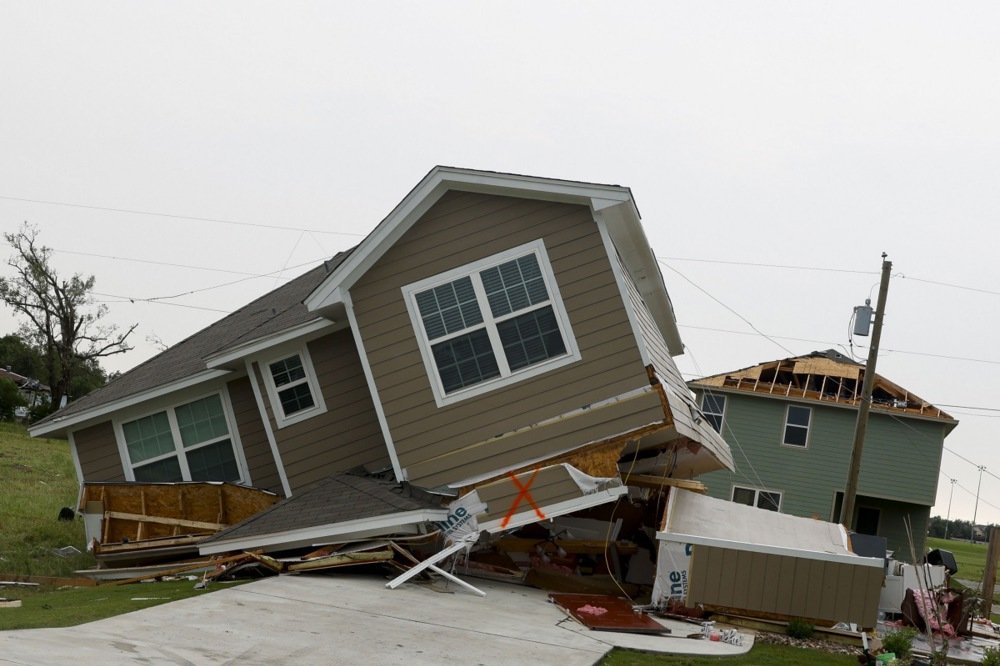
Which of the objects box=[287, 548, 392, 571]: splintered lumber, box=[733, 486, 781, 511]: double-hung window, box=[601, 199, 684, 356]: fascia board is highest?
box=[601, 199, 684, 356]: fascia board

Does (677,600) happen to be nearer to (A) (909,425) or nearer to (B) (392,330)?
(B) (392,330)

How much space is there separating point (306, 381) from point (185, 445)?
3.17m

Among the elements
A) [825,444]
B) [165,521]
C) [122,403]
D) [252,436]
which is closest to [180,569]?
[165,521]

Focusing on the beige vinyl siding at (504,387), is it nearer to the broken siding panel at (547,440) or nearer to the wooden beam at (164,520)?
the broken siding panel at (547,440)

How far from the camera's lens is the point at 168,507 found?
1833 centimetres

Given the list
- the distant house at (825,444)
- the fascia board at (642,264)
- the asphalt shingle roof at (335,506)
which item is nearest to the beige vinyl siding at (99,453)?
the asphalt shingle roof at (335,506)

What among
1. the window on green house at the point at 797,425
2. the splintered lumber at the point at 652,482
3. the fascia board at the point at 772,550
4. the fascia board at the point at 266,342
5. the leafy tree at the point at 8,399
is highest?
the fascia board at the point at 266,342

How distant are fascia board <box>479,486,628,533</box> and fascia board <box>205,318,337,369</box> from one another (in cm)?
491

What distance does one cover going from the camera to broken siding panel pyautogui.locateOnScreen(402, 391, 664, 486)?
1463 cm

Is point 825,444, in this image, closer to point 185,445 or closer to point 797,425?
point 797,425

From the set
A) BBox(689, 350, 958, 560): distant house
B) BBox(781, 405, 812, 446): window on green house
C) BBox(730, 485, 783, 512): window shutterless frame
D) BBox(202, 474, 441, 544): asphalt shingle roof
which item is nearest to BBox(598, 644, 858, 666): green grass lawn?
BBox(202, 474, 441, 544): asphalt shingle roof

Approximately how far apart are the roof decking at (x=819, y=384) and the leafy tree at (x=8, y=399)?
34.6 m

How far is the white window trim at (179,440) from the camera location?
63.8 ft

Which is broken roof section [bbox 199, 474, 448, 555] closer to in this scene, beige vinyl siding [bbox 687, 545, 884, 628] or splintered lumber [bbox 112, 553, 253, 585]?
splintered lumber [bbox 112, 553, 253, 585]
